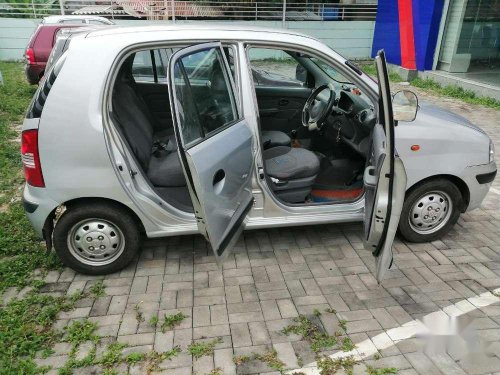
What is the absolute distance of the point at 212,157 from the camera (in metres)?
2.63

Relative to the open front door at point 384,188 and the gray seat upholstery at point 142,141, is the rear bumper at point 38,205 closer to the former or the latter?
the gray seat upholstery at point 142,141

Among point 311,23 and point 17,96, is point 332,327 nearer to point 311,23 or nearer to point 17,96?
point 17,96

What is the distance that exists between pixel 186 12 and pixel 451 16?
9501 millimetres

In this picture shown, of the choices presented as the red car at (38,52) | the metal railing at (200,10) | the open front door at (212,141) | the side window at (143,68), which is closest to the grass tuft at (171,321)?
the open front door at (212,141)

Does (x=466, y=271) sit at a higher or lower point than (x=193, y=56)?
lower

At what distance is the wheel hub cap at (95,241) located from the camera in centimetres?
315

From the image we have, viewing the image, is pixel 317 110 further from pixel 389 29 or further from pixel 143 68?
pixel 389 29

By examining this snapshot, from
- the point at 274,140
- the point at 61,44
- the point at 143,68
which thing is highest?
the point at 61,44

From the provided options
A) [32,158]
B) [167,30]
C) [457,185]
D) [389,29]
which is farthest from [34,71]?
[389,29]

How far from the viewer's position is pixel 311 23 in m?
15.6

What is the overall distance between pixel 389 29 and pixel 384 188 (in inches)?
484

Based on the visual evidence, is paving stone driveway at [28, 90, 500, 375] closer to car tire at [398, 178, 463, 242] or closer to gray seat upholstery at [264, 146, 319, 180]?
car tire at [398, 178, 463, 242]

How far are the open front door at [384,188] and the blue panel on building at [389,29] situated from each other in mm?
11216

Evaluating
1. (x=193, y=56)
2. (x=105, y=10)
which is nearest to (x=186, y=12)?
(x=105, y=10)
